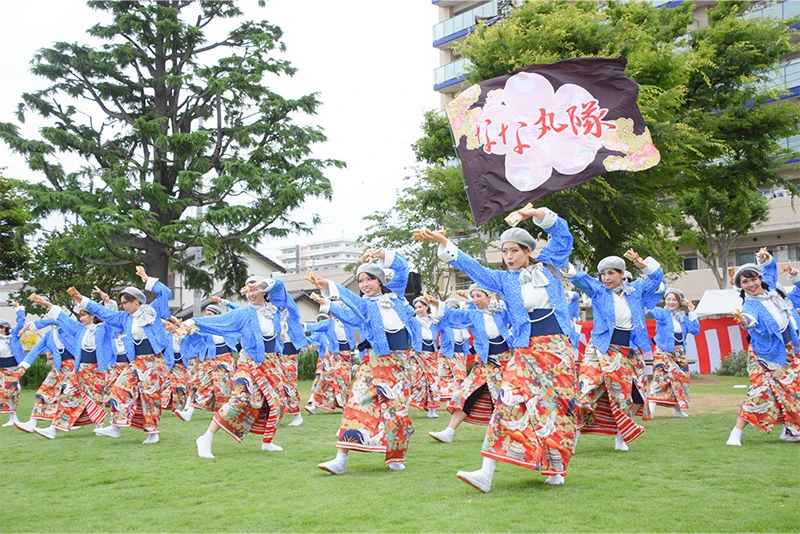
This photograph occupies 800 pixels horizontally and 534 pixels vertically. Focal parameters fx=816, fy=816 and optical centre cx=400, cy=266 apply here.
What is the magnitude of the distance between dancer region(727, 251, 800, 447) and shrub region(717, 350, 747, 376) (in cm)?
1356

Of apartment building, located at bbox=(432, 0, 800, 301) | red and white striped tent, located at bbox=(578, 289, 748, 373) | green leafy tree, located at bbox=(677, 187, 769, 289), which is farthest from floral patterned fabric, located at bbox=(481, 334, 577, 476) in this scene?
green leafy tree, located at bbox=(677, 187, 769, 289)

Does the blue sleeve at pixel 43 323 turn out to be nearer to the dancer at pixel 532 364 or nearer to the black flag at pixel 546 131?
the black flag at pixel 546 131

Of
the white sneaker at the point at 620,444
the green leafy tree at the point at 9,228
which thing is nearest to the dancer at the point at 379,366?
the white sneaker at the point at 620,444

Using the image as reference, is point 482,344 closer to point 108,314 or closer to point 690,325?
point 108,314

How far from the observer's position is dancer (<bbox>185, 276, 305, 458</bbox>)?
8.18 m

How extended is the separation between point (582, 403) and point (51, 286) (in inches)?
914

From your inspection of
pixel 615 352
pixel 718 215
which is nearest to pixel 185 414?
pixel 615 352

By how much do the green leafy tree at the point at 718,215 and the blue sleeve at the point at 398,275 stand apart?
20.3 m

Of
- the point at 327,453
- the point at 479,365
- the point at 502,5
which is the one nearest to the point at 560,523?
the point at 327,453

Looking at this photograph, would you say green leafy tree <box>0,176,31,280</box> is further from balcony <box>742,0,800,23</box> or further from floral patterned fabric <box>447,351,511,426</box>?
balcony <box>742,0,800,23</box>

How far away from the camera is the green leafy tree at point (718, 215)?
26.5m

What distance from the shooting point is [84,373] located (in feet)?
38.1

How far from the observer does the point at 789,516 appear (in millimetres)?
4809

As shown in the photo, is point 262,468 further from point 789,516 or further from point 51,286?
point 51,286
